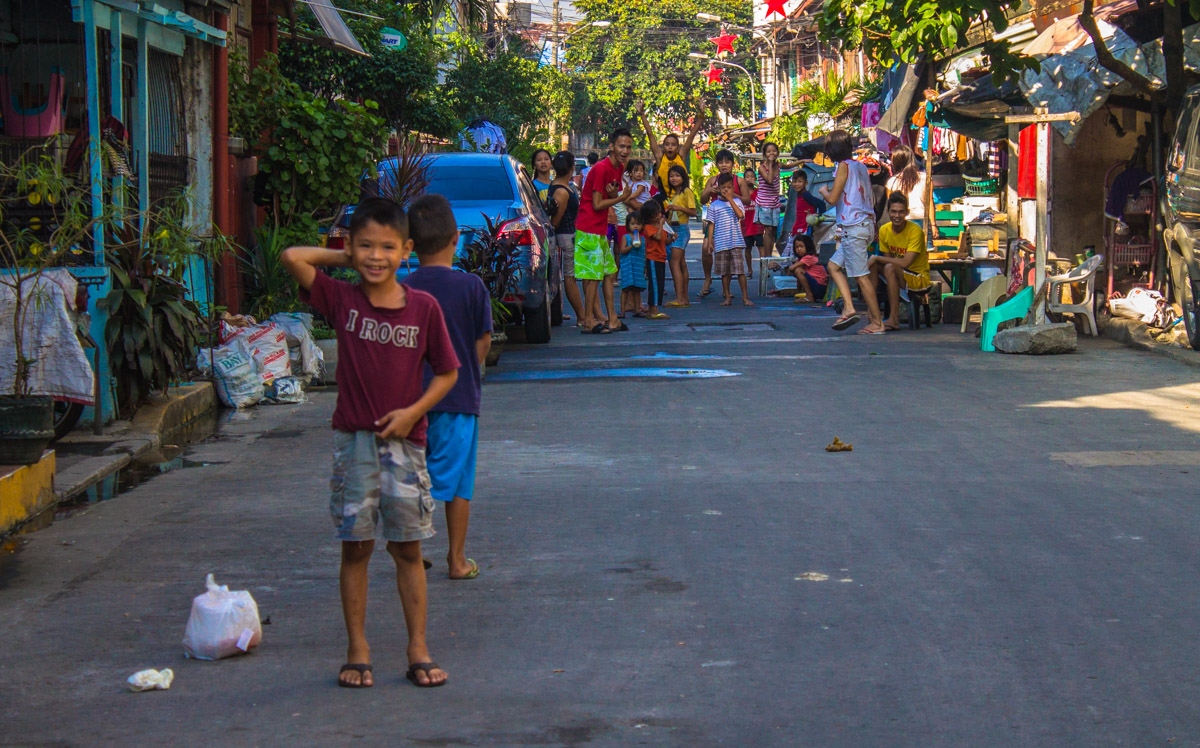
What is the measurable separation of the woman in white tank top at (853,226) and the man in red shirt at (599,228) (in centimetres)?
219

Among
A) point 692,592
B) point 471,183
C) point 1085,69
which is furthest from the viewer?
point 471,183

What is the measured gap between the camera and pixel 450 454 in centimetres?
491

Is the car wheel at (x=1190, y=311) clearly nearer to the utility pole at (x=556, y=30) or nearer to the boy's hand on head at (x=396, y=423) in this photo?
the boy's hand on head at (x=396, y=423)

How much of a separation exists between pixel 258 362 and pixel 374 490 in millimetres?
6010

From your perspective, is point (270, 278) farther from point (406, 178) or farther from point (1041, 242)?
point (1041, 242)

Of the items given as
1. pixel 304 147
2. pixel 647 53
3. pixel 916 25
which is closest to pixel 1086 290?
pixel 916 25

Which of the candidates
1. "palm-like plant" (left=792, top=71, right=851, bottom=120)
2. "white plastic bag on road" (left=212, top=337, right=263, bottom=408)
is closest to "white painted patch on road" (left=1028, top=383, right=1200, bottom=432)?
"white plastic bag on road" (left=212, top=337, right=263, bottom=408)

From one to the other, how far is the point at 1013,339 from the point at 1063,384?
6.09 ft

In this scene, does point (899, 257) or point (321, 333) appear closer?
point (321, 333)

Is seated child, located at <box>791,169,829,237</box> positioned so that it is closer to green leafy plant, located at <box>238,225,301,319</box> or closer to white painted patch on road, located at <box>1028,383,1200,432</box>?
green leafy plant, located at <box>238,225,301,319</box>

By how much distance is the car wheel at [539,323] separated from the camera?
42.1 ft

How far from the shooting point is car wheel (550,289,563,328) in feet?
48.4

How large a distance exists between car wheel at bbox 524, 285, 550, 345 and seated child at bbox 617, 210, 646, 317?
247 centimetres

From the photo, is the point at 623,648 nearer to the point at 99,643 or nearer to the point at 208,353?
the point at 99,643
